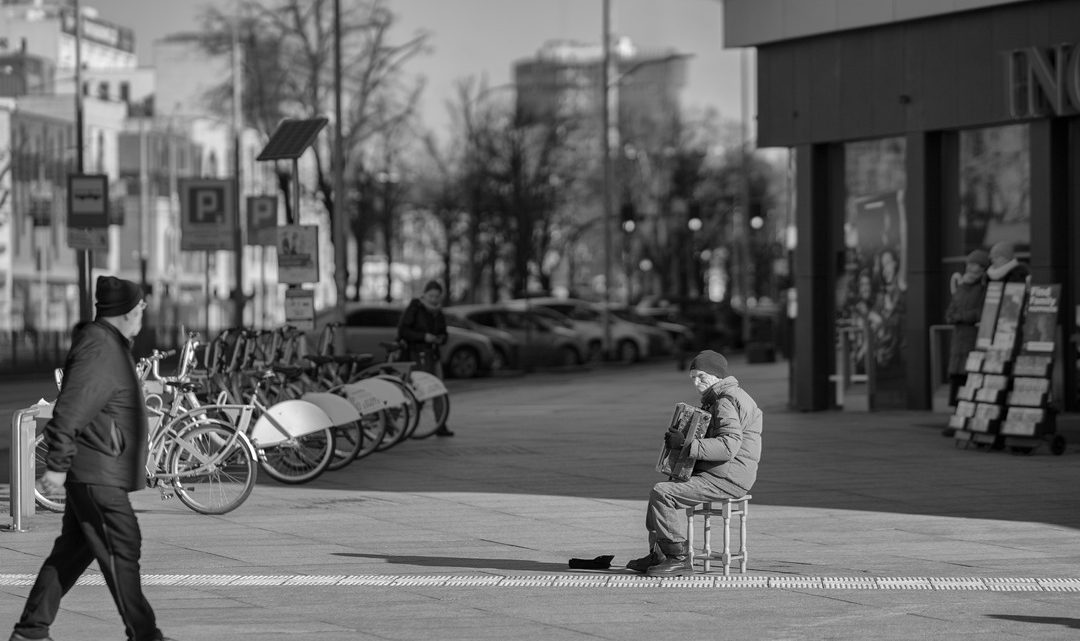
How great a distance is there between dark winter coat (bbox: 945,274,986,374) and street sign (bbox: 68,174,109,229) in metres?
15.7

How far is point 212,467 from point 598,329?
3531 centimetres

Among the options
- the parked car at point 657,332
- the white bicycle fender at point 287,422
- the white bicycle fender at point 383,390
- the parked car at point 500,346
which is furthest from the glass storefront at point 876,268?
the parked car at point 657,332

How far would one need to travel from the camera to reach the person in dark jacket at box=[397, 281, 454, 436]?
2034 centimetres

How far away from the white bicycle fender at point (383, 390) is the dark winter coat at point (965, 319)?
19.5 ft

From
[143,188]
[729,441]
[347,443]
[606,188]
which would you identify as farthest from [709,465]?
[143,188]

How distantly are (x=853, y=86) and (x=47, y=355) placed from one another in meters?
24.0

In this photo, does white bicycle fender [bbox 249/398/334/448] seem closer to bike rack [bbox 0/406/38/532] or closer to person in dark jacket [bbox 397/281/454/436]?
bike rack [bbox 0/406/38/532]

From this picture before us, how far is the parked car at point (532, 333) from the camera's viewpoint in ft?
137

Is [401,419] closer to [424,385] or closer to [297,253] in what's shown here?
[424,385]

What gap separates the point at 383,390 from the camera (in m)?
17.2

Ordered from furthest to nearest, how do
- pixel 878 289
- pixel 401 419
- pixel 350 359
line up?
1. pixel 878 289
2. pixel 350 359
3. pixel 401 419

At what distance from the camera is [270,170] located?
6066 centimetres

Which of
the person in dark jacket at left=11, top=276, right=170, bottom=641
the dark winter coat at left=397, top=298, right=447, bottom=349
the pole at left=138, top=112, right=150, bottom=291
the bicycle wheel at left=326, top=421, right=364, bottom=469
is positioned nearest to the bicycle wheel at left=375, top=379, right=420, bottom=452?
the bicycle wheel at left=326, top=421, right=364, bottom=469

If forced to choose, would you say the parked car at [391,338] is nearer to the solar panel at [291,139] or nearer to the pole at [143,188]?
the solar panel at [291,139]
